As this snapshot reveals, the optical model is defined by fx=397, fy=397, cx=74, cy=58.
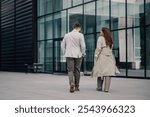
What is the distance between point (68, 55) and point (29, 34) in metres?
20.1

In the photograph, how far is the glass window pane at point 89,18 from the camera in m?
23.3

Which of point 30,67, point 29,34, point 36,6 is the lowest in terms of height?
point 30,67

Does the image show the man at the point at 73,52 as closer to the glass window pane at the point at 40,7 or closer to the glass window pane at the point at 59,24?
the glass window pane at the point at 59,24

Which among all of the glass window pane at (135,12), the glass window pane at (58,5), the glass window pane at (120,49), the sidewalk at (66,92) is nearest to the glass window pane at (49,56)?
the glass window pane at (58,5)

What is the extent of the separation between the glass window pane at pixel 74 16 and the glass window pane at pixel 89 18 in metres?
0.48

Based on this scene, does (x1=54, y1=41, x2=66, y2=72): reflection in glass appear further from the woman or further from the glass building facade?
the woman

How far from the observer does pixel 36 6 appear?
99.6 ft

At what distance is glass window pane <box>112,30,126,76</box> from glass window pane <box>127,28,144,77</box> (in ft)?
1.35

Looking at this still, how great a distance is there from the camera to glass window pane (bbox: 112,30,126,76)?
20.4m

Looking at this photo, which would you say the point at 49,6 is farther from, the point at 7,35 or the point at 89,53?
the point at 7,35

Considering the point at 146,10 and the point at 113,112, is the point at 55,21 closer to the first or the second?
the point at 146,10

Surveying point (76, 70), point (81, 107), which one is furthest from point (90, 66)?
point (81, 107)

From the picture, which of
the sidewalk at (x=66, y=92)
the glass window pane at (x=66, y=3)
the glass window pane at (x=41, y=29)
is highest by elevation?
the glass window pane at (x=66, y=3)

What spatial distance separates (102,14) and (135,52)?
12.7ft
